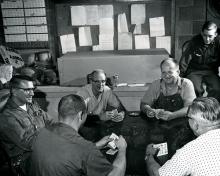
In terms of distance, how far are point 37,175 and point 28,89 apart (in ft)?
3.67

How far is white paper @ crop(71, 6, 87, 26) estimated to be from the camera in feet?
15.7

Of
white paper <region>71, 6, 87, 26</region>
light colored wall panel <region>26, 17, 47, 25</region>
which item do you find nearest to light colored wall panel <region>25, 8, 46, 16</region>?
light colored wall panel <region>26, 17, 47, 25</region>

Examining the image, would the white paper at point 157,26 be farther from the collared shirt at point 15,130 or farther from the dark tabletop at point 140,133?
the collared shirt at point 15,130

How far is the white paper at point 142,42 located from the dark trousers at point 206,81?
2.72 ft

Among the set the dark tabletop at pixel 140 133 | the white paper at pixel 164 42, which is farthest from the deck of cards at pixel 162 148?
the white paper at pixel 164 42

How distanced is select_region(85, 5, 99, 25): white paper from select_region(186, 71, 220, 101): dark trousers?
1.63 metres

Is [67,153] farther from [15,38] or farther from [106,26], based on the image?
[15,38]

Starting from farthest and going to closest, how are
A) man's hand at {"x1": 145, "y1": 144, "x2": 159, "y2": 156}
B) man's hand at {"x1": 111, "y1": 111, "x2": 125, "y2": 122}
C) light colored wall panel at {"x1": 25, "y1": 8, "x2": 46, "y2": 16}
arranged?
light colored wall panel at {"x1": 25, "y1": 8, "x2": 46, "y2": 16}, man's hand at {"x1": 111, "y1": 111, "x2": 125, "y2": 122}, man's hand at {"x1": 145, "y1": 144, "x2": 159, "y2": 156}

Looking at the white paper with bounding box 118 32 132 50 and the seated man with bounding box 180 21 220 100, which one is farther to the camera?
the white paper with bounding box 118 32 132 50

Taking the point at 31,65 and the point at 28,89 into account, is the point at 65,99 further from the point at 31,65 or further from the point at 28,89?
the point at 31,65

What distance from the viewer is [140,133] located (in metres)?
2.72

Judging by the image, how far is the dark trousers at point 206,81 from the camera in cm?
453

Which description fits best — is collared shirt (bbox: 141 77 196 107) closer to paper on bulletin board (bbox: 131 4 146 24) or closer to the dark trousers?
the dark trousers

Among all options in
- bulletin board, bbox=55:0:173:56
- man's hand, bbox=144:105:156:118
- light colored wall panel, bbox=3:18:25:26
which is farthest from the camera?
light colored wall panel, bbox=3:18:25:26
